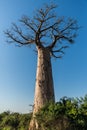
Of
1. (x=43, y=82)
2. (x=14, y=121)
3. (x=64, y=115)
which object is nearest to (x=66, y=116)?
(x=64, y=115)

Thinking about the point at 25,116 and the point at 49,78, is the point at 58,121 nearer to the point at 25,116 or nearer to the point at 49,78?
the point at 49,78

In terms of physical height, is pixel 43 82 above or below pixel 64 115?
above

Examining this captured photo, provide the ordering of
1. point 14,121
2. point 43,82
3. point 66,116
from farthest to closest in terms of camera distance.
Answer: point 14,121 → point 43,82 → point 66,116

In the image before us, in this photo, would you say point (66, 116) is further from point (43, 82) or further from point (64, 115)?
point (43, 82)

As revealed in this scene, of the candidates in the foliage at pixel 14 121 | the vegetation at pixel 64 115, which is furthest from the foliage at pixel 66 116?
the foliage at pixel 14 121

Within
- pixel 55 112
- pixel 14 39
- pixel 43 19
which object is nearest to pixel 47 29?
pixel 43 19

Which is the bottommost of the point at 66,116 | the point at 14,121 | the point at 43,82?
the point at 66,116

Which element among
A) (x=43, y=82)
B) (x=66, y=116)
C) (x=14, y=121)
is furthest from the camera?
(x=14, y=121)

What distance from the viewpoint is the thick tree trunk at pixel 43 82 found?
13.2 meters

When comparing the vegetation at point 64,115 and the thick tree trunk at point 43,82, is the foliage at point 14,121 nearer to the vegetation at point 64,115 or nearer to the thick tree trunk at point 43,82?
the thick tree trunk at point 43,82

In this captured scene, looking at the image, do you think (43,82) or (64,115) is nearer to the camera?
(64,115)

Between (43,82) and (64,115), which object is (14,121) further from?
(64,115)

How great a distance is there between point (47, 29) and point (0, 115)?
6.01 meters

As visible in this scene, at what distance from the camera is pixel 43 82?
13.6 meters
